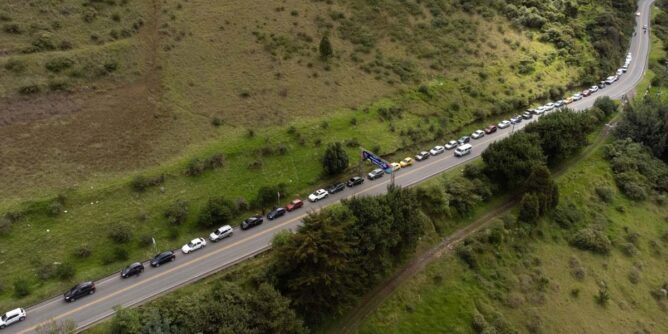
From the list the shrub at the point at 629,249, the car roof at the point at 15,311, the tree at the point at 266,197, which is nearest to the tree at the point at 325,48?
the tree at the point at 266,197

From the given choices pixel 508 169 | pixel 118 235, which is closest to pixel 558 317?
pixel 508 169

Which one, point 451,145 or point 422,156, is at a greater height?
point 422,156

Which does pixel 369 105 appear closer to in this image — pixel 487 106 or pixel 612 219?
pixel 487 106

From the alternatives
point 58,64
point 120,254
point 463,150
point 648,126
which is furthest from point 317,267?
point 648,126

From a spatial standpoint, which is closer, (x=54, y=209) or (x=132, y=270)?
(x=132, y=270)

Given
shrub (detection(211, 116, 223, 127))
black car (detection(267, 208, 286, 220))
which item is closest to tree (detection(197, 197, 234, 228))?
black car (detection(267, 208, 286, 220))

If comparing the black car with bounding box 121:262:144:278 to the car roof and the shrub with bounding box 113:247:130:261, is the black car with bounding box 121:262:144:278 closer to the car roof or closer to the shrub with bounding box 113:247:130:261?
the shrub with bounding box 113:247:130:261

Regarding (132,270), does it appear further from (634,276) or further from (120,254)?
(634,276)
